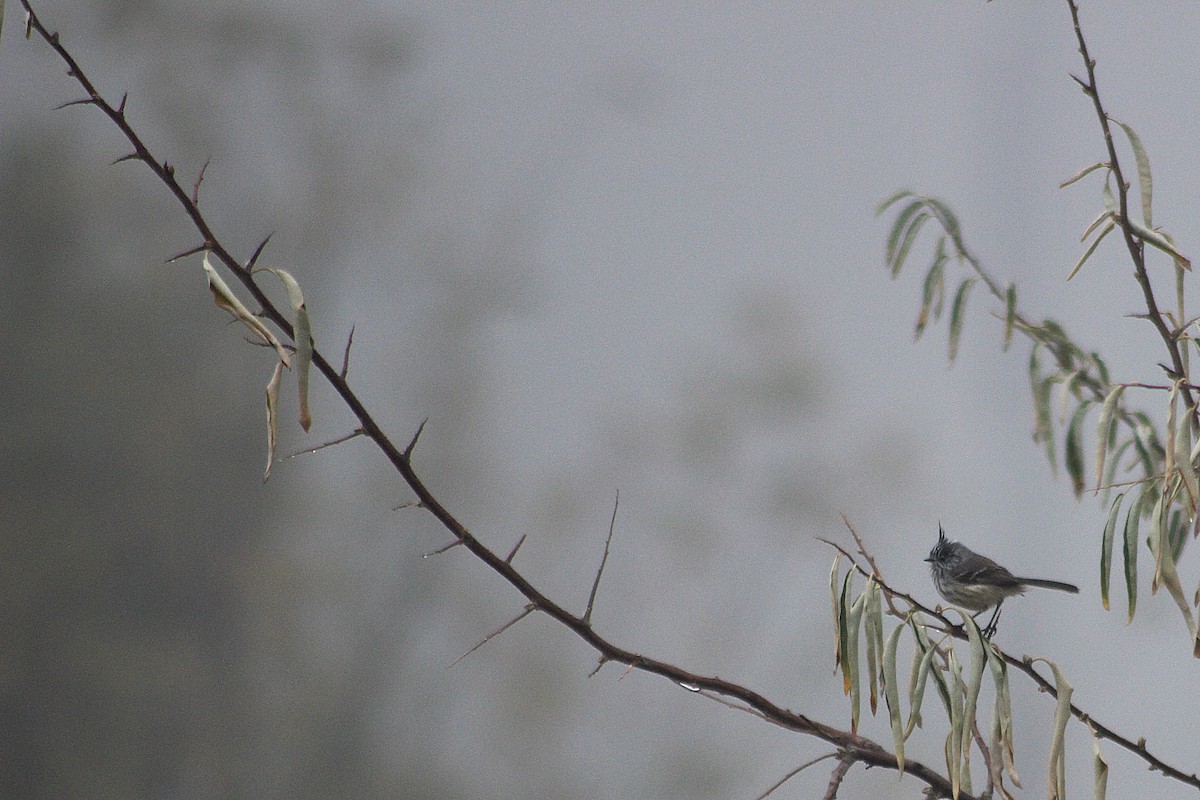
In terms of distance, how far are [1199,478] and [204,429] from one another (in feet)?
5.48

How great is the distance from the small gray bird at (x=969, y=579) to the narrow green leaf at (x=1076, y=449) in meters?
0.25

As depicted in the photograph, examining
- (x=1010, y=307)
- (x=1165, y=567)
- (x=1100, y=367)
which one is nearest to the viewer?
(x=1165, y=567)

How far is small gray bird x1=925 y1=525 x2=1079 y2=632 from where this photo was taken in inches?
50.0

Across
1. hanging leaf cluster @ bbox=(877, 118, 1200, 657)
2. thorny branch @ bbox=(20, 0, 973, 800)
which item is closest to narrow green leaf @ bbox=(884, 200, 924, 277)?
hanging leaf cluster @ bbox=(877, 118, 1200, 657)

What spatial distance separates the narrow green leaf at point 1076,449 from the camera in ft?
3.25

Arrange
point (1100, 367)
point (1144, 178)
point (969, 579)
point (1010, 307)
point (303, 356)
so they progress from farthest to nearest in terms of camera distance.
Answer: point (969, 579)
point (1100, 367)
point (1010, 307)
point (1144, 178)
point (303, 356)

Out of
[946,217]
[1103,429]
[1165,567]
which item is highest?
[946,217]

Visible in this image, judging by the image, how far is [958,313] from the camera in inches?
42.2

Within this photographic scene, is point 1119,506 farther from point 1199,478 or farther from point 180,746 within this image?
point 180,746

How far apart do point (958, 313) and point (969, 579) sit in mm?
388

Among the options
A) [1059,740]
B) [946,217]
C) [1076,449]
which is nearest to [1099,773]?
[1059,740]

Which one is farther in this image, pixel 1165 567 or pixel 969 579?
pixel 969 579

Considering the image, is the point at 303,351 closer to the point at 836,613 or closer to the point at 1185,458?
the point at 836,613

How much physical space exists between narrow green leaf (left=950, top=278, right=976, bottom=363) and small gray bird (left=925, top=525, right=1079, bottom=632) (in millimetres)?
285
